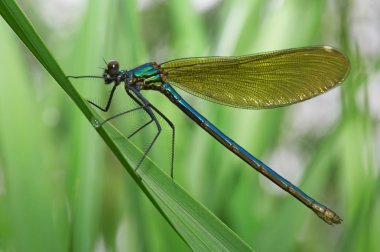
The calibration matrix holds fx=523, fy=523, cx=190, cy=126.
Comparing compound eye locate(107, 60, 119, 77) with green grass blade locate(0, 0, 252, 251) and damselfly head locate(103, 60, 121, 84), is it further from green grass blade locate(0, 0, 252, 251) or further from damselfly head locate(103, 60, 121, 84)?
green grass blade locate(0, 0, 252, 251)

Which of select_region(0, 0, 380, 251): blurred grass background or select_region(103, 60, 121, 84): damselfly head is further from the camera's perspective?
select_region(103, 60, 121, 84): damselfly head

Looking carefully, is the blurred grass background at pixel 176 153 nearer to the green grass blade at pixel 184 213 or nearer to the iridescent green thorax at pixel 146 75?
the iridescent green thorax at pixel 146 75

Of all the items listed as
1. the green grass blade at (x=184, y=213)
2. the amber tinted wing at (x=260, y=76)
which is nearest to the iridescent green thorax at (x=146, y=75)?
the amber tinted wing at (x=260, y=76)

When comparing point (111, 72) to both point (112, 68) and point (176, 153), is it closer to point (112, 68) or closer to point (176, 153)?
point (112, 68)

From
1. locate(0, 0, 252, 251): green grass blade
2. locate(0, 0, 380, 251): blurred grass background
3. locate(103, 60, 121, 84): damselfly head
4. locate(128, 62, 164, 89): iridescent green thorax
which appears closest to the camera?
locate(0, 0, 252, 251): green grass blade

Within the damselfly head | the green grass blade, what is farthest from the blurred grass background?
the green grass blade

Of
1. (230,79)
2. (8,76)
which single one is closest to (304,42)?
(230,79)

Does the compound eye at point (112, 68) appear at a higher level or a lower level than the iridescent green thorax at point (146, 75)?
higher
